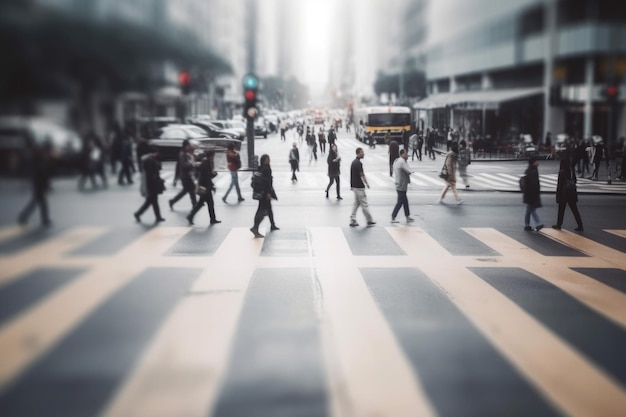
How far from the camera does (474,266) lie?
37.4 ft

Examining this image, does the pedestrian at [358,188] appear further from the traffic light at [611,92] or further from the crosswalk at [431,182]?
the traffic light at [611,92]

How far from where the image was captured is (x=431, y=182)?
26109 millimetres

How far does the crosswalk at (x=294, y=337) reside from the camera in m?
3.27

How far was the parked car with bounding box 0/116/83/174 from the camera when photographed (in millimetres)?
1720

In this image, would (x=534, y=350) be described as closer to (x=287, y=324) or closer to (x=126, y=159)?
(x=287, y=324)

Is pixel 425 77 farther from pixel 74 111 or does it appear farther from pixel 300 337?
pixel 74 111

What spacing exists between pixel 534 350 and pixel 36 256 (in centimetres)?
573

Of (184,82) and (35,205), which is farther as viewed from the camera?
(184,82)

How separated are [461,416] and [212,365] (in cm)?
223

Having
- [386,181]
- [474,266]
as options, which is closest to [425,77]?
[474,266]

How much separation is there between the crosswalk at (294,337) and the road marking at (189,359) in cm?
2

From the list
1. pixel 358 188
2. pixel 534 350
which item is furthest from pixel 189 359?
pixel 358 188

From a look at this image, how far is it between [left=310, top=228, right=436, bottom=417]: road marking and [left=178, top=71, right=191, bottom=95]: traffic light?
11.1 ft

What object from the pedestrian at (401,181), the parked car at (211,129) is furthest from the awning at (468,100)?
the pedestrian at (401,181)
